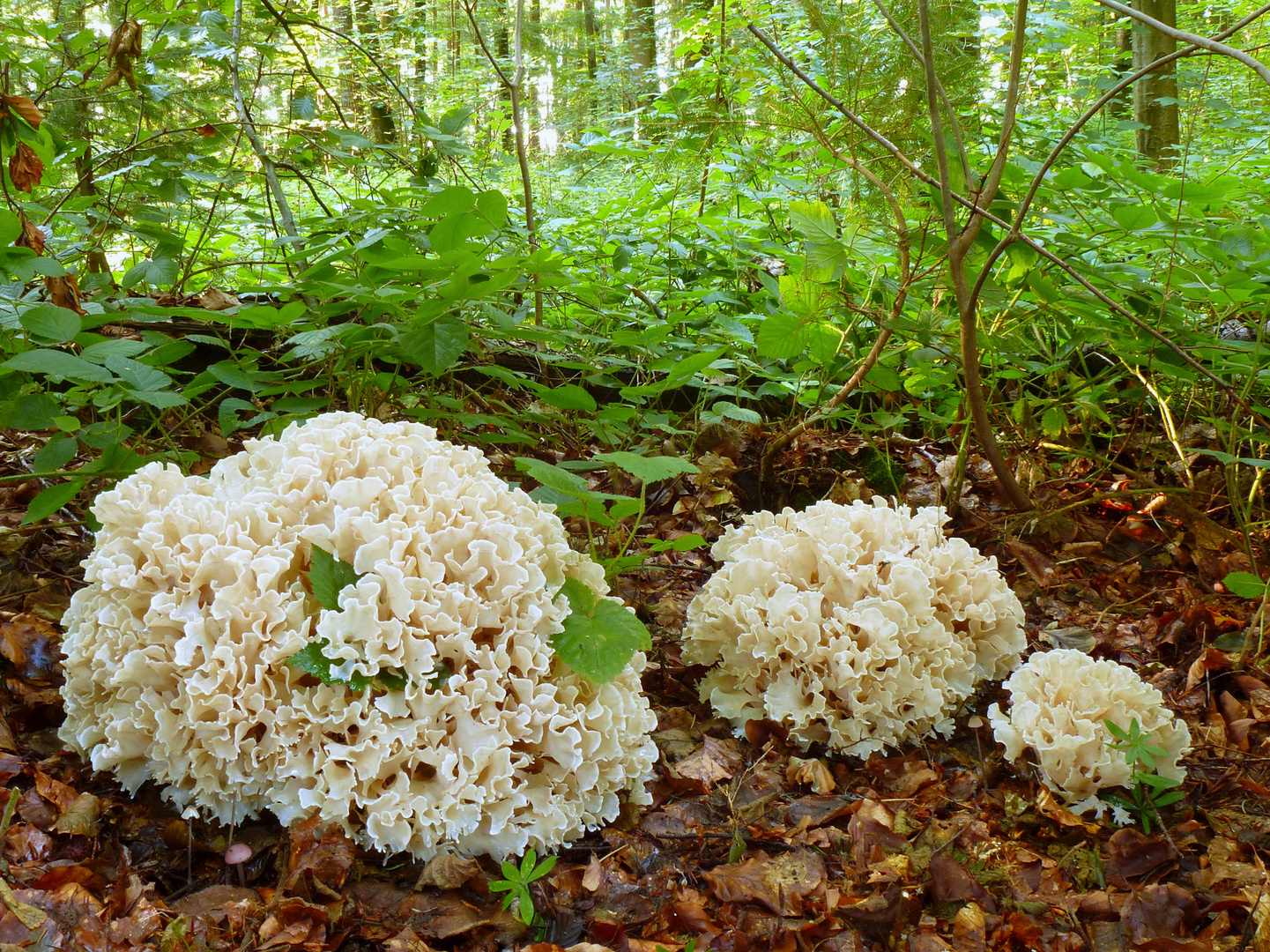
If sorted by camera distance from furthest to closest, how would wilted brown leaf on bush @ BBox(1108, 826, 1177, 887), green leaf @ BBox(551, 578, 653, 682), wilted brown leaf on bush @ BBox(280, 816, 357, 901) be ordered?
wilted brown leaf on bush @ BBox(1108, 826, 1177, 887) → green leaf @ BBox(551, 578, 653, 682) → wilted brown leaf on bush @ BBox(280, 816, 357, 901)

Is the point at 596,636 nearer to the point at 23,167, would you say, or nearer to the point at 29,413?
the point at 29,413

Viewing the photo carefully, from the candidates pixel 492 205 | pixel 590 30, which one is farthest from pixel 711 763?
pixel 590 30

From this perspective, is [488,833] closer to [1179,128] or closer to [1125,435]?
[1125,435]

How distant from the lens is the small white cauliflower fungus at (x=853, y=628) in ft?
10.2

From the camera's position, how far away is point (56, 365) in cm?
255

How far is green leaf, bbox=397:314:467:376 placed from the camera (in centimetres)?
295

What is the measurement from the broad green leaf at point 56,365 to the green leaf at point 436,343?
37.8 inches

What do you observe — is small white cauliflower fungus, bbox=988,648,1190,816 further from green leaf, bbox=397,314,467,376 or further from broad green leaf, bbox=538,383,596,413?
green leaf, bbox=397,314,467,376

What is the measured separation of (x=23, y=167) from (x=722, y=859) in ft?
13.0

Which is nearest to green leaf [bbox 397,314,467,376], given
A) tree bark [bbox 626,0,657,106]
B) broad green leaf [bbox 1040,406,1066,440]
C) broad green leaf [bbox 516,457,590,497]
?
broad green leaf [bbox 516,457,590,497]

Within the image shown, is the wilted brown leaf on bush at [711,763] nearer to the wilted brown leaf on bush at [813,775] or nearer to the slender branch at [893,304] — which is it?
the wilted brown leaf on bush at [813,775]

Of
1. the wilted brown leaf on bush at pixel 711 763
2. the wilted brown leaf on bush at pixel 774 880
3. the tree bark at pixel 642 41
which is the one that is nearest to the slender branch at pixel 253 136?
the wilted brown leaf on bush at pixel 711 763

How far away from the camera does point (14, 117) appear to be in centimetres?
344

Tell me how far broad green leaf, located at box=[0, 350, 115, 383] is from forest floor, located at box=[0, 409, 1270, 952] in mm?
1066
